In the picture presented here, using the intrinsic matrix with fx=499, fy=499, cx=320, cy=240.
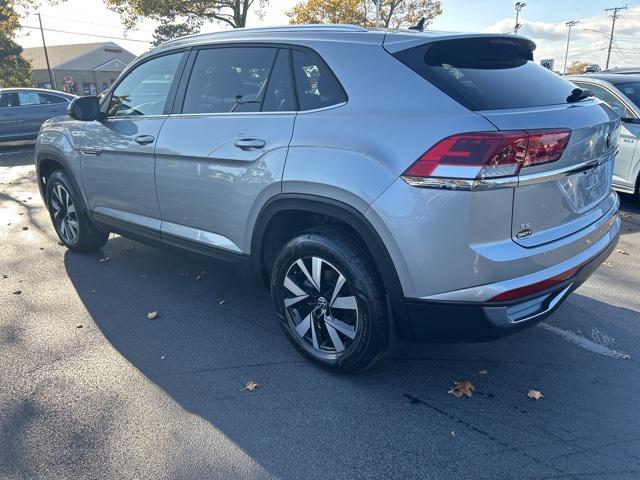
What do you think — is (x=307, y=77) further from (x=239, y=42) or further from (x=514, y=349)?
(x=514, y=349)

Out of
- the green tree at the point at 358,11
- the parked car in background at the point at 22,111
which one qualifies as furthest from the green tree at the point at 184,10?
the parked car in background at the point at 22,111

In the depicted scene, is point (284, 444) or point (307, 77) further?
point (307, 77)

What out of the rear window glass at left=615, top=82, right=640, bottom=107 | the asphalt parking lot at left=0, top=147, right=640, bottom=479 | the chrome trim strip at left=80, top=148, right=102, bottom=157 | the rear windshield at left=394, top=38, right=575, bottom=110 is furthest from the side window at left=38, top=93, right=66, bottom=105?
the rear windshield at left=394, top=38, right=575, bottom=110

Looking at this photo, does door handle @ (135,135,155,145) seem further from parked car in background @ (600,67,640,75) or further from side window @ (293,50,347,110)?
parked car in background @ (600,67,640,75)

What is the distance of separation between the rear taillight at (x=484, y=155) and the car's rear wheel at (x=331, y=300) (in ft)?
2.12

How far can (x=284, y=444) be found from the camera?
241cm

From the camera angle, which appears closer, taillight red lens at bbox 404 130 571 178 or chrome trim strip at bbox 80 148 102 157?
taillight red lens at bbox 404 130 571 178

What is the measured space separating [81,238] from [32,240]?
118 cm

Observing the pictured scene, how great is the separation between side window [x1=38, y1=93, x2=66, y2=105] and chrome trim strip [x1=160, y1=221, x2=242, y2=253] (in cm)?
1225

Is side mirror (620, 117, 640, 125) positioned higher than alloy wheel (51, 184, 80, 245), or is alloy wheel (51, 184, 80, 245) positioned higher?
side mirror (620, 117, 640, 125)

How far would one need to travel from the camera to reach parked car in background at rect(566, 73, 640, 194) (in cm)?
620

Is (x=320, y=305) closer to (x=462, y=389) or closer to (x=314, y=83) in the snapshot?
(x=462, y=389)

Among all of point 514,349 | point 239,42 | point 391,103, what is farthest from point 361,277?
point 239,42

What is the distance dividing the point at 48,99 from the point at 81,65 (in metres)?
50.8
